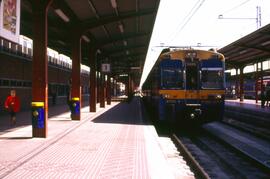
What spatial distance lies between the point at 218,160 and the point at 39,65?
6.27m

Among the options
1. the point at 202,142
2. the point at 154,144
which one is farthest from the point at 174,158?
the point at 202,142

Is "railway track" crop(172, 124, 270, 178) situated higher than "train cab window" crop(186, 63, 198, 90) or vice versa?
"train cab window" crop(186, 63, 198, 90)

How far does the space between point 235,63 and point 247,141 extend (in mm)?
24276

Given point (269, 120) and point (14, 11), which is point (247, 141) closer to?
point (269, 120)

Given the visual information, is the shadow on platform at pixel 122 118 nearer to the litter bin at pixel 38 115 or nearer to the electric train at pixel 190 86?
the electric train at pixel 190 86

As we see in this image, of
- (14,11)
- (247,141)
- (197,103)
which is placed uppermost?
(14,11)

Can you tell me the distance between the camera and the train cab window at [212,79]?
50.7 ft

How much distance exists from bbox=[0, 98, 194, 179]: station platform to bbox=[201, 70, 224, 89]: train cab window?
2857 mm

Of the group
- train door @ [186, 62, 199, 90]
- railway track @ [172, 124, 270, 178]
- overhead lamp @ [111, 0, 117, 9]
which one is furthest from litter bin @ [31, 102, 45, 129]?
overhead lamp @ [111, 0, 117, 9]

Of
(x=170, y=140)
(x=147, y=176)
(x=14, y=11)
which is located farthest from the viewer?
(x=170, y=140)

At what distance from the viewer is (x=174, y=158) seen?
11.1 meters

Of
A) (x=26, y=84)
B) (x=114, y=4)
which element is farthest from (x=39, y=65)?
(x=26, y=84)

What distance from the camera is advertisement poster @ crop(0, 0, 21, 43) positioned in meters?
8.68

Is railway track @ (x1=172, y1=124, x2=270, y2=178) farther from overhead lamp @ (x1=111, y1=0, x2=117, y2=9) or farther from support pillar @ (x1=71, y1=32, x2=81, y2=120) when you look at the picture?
overhead lamp @ (x1=111, y1=0, x2=117, y2=9)
